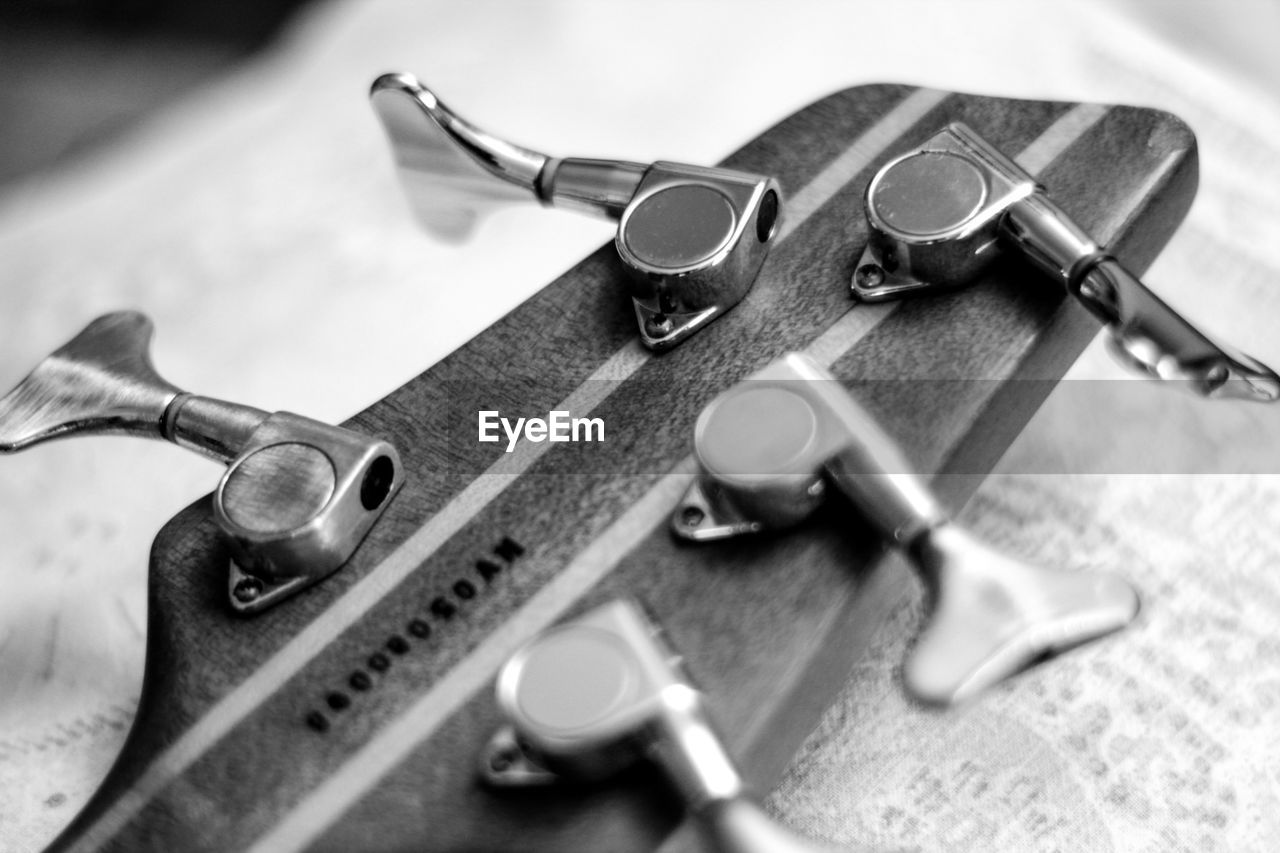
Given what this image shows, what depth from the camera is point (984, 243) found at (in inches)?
25.8

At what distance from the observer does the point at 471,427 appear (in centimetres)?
69

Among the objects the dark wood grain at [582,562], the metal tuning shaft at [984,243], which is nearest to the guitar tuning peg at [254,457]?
the dark wood grain at [582,562]

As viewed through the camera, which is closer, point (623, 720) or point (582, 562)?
point (623, 720)

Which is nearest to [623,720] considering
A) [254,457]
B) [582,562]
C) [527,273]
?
[582,562]

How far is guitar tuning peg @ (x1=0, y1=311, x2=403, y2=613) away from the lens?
62cm

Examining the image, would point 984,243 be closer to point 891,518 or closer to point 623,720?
point 891,518

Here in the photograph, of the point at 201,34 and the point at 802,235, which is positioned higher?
the point at 802,235

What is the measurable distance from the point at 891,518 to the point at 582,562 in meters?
0.15

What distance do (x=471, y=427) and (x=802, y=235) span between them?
0.68 feet

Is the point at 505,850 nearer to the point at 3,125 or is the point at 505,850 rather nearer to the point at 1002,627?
the point at 1002,627

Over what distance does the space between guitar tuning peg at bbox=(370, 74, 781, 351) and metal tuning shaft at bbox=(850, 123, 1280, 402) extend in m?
0.06

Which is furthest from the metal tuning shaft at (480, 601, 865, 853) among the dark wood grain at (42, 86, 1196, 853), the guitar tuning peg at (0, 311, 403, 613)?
the guitar tuning peg at (0, 311, 403, 613)

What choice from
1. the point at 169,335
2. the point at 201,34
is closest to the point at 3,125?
the point at 201,34

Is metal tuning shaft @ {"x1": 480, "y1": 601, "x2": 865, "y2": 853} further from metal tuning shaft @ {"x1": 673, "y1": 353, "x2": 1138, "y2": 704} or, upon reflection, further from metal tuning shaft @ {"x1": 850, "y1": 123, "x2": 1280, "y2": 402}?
metal tuning shaft @ {"x1": 850, "y1": 123, "x2": 1280, "y2": 402}
